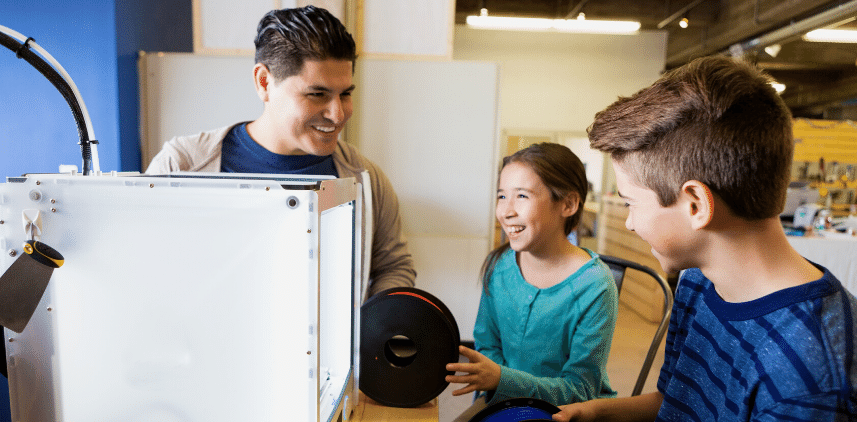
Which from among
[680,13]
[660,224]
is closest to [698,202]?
[660,224]

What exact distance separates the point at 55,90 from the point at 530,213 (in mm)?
1481

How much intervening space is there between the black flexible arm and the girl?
799mm

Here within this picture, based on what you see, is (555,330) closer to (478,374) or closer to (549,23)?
(478,374)

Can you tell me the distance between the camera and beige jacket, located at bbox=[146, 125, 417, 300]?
1.12 metres

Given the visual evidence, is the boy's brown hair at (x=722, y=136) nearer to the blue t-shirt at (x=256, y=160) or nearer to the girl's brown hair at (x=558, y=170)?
the girl's brown hair at (x=558, y=170)

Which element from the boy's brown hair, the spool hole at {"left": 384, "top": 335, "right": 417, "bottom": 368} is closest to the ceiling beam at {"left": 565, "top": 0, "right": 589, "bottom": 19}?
the boy's brown hair

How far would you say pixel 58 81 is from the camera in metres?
0.53

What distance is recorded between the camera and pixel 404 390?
2.35 feet

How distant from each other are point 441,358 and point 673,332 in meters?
0.49

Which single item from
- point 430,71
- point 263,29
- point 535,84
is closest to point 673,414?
point 263,29

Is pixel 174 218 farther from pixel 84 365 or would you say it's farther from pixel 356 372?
pixel 356 372

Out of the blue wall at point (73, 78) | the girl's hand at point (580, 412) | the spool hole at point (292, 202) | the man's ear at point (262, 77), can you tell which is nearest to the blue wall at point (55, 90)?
the blue wall at point (73, 78)

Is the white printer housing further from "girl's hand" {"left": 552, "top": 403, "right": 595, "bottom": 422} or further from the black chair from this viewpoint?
the black chair

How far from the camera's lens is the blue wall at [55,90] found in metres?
A: 1.48
